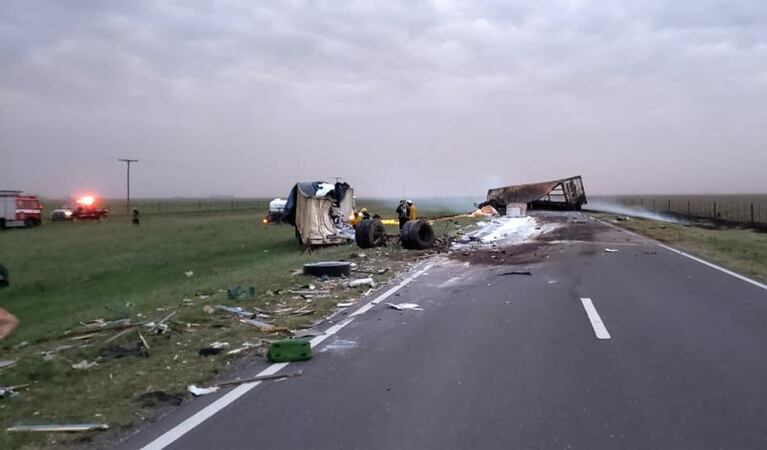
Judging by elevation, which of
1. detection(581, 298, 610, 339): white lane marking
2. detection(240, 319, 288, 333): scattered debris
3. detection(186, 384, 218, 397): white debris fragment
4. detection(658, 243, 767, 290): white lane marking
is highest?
detection(658, 243, 767, 290): white lane marking

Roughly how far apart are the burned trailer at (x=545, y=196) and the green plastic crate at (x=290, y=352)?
149ft

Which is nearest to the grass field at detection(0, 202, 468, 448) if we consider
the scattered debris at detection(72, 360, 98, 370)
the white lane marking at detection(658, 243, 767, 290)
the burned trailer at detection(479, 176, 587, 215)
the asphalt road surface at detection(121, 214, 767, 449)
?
the scattered debris at detection(72, 360, 98, 370)

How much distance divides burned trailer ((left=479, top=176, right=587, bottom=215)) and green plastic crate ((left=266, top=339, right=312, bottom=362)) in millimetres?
45533

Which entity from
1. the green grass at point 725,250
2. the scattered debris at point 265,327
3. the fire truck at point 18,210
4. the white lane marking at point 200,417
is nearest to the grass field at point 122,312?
the scattered debris at point 265,327

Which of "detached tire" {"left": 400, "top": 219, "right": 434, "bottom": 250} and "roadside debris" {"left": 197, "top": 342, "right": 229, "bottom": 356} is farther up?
"detached tire" {"left": 400, "top": 219, "right": 434, "bottom": 250}

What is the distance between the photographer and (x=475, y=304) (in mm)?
10766

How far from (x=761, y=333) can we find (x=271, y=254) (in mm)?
21308

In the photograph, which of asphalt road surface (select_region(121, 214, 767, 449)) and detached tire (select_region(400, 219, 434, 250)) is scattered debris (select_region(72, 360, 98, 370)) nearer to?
asphalt road surface (select_region(121, 214, 767, 449))

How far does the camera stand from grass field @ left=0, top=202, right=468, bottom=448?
584 cm

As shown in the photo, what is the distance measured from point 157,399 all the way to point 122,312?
5.37 m

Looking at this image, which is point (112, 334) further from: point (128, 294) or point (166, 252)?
point (166, 252)

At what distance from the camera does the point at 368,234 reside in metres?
21.9

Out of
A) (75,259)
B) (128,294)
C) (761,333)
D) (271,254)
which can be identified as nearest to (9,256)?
(75,259)

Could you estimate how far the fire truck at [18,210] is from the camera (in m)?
48.2
